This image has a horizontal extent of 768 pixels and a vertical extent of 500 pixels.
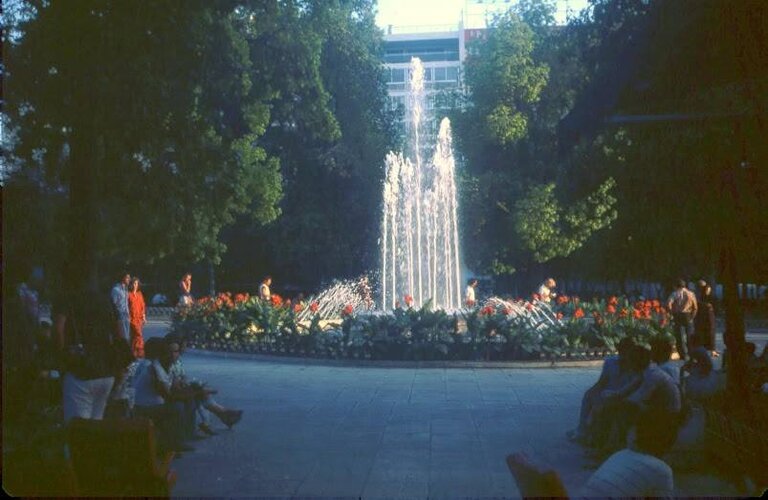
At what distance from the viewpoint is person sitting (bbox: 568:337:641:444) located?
1005 cm

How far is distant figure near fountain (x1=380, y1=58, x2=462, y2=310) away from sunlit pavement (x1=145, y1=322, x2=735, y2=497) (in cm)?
1210

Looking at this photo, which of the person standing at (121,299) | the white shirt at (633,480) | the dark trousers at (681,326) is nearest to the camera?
the white shirt at (633,480)

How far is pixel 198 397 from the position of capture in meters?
11.2

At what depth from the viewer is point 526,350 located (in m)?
19.8

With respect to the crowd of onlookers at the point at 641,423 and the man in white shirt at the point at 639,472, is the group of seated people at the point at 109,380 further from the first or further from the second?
the man in white shirt at the point at 639,472

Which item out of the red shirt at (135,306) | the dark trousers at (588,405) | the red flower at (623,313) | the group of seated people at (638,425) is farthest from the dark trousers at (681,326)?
the red shirt at (135,306)

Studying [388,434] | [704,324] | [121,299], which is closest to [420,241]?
[704,324]

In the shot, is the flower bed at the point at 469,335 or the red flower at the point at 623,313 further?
the red flower at the point at 623,313

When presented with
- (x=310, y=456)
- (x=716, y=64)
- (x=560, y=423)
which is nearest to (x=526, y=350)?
(x=560, y=423)

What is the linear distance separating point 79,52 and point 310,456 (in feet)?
19.2

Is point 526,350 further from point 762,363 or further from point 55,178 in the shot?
point 55,178

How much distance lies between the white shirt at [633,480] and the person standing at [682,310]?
15502mm

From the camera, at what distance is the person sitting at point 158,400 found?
1055 cm

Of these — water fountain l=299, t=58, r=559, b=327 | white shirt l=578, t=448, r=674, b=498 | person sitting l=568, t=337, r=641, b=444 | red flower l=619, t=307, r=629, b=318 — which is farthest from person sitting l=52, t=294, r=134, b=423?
water fountain l=299, t=58, r=559, b=327
